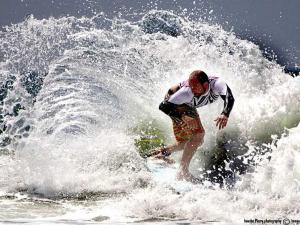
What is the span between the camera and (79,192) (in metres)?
7.87

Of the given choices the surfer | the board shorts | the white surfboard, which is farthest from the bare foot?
the board shorts

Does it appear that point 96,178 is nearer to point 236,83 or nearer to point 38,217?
point 38,217

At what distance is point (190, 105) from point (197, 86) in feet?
1.40

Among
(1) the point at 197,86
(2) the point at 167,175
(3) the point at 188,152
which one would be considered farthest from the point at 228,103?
(2) the point at 167,175

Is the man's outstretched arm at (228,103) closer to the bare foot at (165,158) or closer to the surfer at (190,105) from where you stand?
the surfer at (190,105)

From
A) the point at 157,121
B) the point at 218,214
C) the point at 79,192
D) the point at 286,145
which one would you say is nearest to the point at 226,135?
the point at 157,121

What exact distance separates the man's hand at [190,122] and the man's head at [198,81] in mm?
466

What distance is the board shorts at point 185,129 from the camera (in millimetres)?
8758

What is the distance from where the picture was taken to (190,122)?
8797mm

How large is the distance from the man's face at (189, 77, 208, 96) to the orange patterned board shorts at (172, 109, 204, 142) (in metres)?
0.39

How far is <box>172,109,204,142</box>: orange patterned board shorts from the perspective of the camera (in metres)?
8.76

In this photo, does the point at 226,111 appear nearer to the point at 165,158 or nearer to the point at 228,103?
the point at 228,103

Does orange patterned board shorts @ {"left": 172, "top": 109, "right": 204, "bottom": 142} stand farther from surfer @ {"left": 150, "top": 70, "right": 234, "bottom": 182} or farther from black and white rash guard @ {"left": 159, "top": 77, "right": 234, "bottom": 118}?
black and white rash guard @ {"left": 159, "top": 77, "right": 234, "bottom": 118}

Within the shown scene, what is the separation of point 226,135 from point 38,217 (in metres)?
5.08
